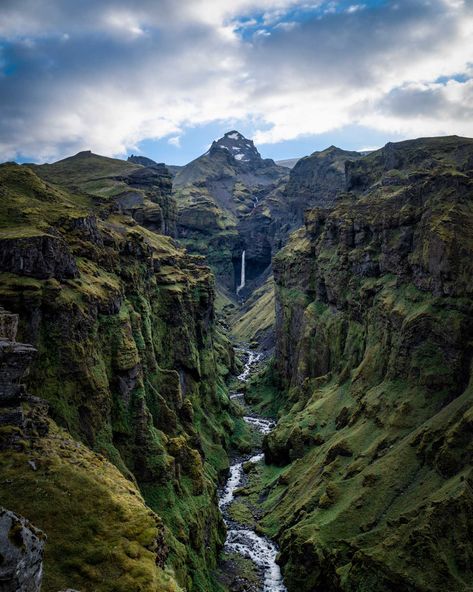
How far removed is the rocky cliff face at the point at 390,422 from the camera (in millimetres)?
80062

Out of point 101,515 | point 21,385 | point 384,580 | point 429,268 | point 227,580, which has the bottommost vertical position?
point 227,580

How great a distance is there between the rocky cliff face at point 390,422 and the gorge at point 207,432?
1.34 feet

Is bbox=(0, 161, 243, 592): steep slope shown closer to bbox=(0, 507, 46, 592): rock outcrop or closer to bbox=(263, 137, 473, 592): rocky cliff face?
bbox=(0, 507, 46, 592): rock outcrop

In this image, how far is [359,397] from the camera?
132250 millimetres

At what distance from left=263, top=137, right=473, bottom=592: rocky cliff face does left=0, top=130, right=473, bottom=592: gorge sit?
16.1 inches

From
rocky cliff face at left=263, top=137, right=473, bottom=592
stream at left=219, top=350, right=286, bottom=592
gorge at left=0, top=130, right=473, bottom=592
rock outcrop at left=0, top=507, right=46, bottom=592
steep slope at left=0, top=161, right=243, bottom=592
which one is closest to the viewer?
rock outcrop at left=0, top=507, right=46, bottom=592

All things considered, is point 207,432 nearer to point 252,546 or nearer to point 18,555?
point 252,546

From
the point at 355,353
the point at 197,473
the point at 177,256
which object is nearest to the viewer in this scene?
the point at 197,473

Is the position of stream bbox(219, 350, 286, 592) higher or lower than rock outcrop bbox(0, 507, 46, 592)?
lower

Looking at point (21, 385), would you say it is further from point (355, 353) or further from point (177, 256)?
point (177, 256)

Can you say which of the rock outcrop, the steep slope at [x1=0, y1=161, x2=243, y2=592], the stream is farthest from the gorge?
the stream

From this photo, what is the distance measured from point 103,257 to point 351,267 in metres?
94.5

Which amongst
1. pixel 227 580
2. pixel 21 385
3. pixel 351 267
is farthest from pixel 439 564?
pixel 351 267

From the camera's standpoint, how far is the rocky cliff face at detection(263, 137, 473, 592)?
8006cm
